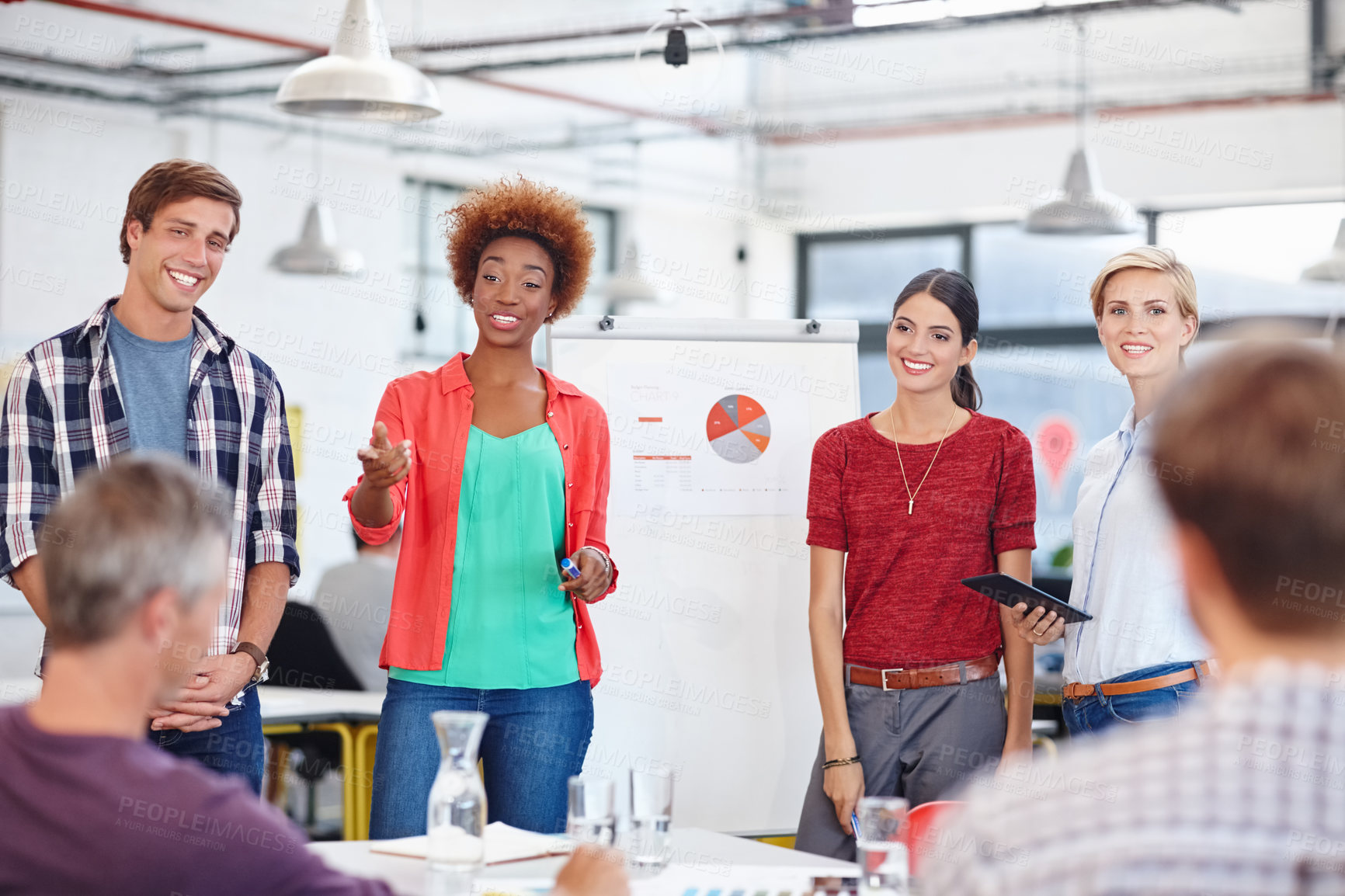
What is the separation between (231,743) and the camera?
2.33m

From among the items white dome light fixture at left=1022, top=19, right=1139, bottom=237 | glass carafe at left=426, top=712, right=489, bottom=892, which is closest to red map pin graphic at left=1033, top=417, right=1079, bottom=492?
white dome light fixture at left=1022, top=19, right=1139, bottom=237

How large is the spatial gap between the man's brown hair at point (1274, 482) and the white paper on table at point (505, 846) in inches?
43.3

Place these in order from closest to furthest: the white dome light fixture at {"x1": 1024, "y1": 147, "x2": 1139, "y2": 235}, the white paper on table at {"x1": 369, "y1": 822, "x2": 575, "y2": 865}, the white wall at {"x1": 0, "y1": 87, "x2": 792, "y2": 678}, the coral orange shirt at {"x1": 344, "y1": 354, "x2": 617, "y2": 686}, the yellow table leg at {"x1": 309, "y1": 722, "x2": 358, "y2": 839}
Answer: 1. the white paper on table at {"x1": 369, "y1": 822, "x2": 575, "y2": 865}
2. the coral orange shirt at {"x1": 344, "y1": 354, "x2": 617, "y2": 686}
3. the yellow table leg at {"x1": 309, "y1": 722, "x2": 358, "y2": 839}
4. the white dome light fixture at {"x1": 1024, "y1": 147, "x2": 1139, "y2": 235}
5. the white wall at {"x1": 0, "y1": 87, "x2": 792, "y2": 678}

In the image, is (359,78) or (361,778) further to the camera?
(361,778)

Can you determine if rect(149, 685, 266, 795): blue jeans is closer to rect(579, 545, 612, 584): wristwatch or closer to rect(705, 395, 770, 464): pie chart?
rect(579, 545, 612, 584): wristwatch

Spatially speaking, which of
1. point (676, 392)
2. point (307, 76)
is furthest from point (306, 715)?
point (307, 76)

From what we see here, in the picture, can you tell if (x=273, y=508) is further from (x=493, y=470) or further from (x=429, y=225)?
(x=429, y=225)

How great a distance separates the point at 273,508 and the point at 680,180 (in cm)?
813

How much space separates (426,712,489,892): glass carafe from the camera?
1.61 m

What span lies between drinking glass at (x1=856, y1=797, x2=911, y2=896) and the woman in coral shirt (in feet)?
3.20

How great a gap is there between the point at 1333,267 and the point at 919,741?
503 cm

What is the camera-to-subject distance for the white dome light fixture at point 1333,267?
648 centimetres

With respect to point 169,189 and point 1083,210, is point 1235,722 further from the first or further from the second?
point 1083,210

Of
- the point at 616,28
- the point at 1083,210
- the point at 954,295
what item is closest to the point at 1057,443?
the point at 1083,210
